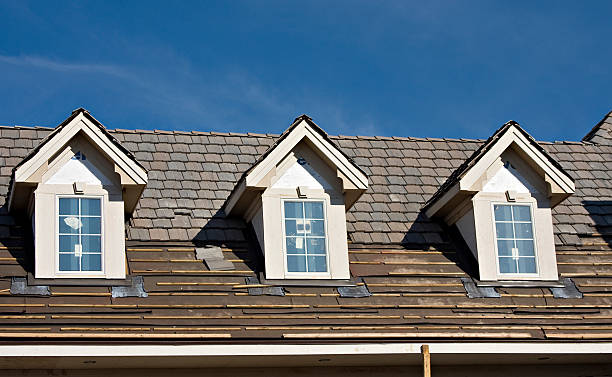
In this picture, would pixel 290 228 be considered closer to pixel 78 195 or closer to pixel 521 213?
pixel 78 195

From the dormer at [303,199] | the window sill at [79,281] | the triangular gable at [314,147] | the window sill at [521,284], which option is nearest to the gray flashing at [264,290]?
the dormer at [303,199]

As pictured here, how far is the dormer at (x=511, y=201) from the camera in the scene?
16.2m

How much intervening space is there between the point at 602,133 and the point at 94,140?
1042cm

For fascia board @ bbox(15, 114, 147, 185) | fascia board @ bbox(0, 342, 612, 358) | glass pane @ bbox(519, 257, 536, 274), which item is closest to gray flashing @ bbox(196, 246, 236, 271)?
fascia board @ bbox(15, 114, 147, 185)

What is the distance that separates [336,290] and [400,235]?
2.01 metres

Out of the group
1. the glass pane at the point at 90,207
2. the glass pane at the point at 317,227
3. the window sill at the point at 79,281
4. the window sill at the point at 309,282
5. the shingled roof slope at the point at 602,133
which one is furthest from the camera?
the shingled roof slope at the point at 602,133

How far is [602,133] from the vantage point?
2120 cm

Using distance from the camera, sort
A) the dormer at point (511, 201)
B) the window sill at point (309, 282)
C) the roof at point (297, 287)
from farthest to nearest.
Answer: the dormer at point (511, 201), the window sill at point (309, 282), the roof at point (297, 287)

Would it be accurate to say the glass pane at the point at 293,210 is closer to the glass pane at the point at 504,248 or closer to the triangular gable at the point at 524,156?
the triangular gable at the point at 524,156

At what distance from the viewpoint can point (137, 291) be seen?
1455 centimetres

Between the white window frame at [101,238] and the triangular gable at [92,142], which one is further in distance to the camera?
the triangular gable at [92,142]

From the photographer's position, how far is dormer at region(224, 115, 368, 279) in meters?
15.5

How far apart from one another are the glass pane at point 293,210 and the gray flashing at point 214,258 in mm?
1064

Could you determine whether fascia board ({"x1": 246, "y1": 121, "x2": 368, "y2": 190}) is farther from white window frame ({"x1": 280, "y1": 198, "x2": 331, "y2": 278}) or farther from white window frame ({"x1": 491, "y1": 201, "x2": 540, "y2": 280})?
white window frame ({"x1": 491, "y1": 201, "x2": 540, "y2": 280})
